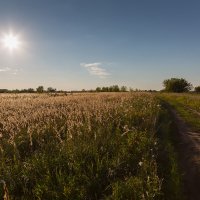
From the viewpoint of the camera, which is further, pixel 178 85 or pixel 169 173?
pixel 178 85

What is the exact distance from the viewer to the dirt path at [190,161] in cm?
791

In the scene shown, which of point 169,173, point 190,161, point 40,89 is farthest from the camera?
point 40,89

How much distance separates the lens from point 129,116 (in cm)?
1520

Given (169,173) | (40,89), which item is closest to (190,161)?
(169,173)

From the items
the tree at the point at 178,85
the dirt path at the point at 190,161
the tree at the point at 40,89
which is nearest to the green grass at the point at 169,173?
the dirt path at the point at 190,161

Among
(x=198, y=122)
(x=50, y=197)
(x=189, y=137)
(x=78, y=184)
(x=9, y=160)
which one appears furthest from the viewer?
(x=198, y=122)

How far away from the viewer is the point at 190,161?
10.2 metres

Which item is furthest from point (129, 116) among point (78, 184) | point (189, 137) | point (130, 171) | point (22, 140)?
point (78, 184)

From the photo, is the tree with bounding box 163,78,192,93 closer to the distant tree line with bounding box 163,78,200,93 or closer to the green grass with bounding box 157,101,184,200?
the distant tree line with bounding box 163,78,200,93

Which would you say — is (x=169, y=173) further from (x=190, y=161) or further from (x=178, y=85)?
(x=178, y=85)

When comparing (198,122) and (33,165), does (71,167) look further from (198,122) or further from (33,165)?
(198,122)

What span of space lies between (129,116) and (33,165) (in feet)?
26.2

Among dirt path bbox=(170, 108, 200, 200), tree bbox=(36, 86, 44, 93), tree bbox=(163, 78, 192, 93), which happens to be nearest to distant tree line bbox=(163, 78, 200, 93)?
tree bbox=(163, 78, 192, 93)

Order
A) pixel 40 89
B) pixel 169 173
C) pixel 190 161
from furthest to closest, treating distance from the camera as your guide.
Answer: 1. pixel 40 89
2. pixel 190 161
3. pixel 169 173
